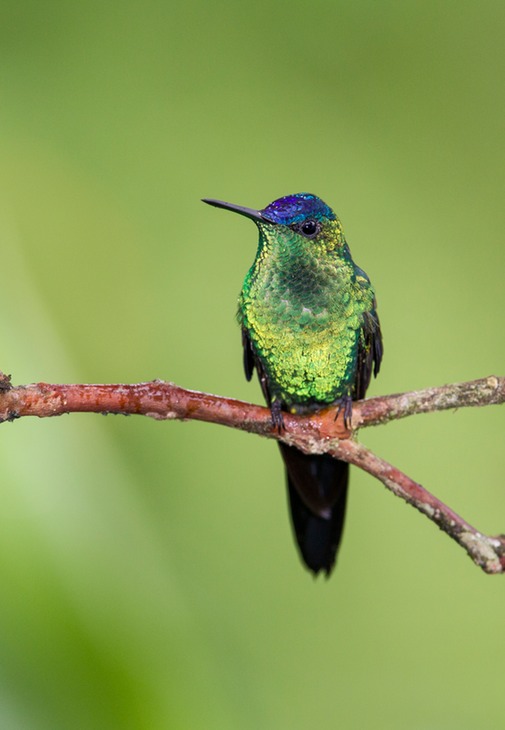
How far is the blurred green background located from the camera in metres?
2.08

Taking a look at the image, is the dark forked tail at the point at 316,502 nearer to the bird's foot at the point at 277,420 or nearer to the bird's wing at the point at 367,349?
the bird's wing at the point at 367,349

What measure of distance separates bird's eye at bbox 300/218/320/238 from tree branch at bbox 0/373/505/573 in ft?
0.96

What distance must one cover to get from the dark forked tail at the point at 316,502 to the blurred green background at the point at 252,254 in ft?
1.55

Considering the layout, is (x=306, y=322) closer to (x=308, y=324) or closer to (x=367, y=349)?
(x=308, y=324)

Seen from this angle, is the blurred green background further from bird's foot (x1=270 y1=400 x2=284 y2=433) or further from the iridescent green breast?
bird's foot (x1=270 y1=400 x2=284 y2=433)

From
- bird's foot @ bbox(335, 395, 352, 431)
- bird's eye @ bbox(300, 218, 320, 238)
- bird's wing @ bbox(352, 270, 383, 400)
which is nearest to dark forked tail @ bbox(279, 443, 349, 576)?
bird's wing @ bbox(352, 270, 383, 400)

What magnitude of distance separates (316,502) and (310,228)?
1.78 ft

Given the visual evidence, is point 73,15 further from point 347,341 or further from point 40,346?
point 347,341

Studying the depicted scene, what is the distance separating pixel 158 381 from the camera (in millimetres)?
998

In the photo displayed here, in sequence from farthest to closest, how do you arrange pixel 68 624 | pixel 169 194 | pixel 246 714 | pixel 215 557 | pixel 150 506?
pixel 169 194 → pixel 215 557 → pixel 150 506 → pixel 246 714 → pixel 68 624

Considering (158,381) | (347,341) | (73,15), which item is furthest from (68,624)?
(73,15)

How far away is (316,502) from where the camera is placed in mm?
1503

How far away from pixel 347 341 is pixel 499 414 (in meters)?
1.09

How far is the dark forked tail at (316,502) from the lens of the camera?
1461mm
